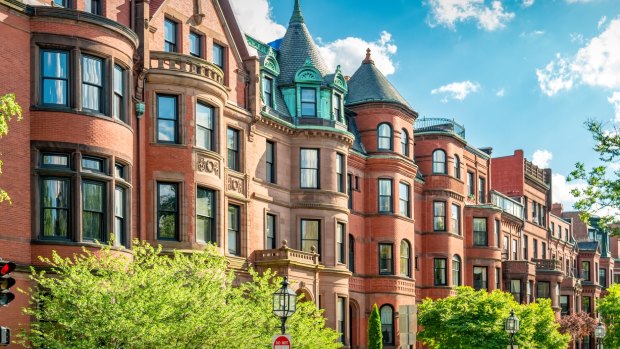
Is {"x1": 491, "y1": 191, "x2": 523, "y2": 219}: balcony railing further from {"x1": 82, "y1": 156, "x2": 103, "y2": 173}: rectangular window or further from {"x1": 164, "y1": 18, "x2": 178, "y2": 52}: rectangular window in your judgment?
{"x1": 82, "y1": 156, "x2": 103, "y2": 173}: rectangular window

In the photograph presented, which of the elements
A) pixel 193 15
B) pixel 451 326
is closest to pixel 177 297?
pixel 193 15

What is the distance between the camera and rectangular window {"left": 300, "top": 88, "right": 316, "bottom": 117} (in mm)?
43938

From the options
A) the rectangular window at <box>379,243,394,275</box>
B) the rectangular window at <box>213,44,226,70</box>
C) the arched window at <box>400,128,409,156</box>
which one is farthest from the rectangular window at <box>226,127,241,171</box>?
the arched window at <box>400,128,409,156</box>

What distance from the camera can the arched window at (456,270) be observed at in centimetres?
5756

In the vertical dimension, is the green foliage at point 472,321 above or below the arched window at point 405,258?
below

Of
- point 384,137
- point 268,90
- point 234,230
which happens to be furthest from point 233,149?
point 384,137

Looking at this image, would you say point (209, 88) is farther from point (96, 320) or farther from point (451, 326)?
point (451, 326)

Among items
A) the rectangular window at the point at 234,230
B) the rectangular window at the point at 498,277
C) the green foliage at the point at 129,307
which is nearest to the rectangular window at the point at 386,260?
the rectangular window at the point at 234,230

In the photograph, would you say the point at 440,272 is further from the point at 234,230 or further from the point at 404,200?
the point at 234,230

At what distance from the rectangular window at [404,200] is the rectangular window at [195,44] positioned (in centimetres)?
1694

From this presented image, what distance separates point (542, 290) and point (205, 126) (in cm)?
4530

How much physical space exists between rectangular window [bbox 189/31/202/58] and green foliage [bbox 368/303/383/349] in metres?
16.7

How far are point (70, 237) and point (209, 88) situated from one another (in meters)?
9.03

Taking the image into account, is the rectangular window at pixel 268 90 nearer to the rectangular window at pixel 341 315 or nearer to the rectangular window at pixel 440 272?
the rectangular window at pixel 341 315
